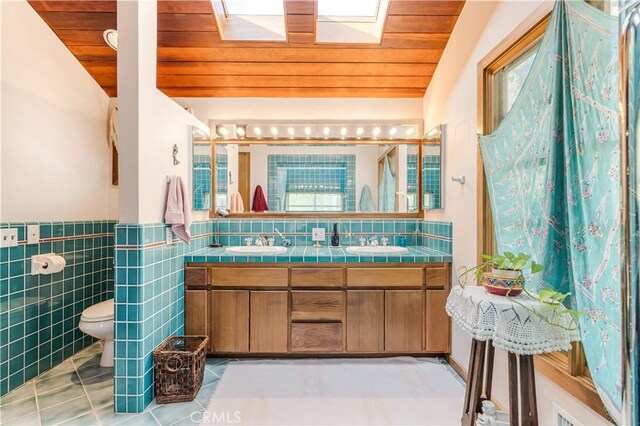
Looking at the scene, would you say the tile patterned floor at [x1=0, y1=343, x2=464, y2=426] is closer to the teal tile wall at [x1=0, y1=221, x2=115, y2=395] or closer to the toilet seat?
the teal tile wall at [x1=0, y1=221, x2=115, y2=395]

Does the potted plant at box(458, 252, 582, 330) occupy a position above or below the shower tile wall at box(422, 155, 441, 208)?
below

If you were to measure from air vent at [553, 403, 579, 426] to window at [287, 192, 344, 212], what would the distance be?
2.04 metres

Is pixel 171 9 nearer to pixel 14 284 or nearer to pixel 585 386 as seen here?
pixel 14 284

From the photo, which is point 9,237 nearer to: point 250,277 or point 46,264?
point 46,264

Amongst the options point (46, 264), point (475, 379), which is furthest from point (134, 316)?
point (475, 379)

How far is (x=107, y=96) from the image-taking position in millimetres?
2885

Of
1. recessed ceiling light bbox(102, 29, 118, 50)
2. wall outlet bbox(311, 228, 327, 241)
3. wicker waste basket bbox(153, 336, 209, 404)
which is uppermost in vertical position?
recessed ceiling light bbox(102, 29, 118, 50)

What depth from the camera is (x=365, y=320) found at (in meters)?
2.38

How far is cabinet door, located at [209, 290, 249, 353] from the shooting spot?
7.80 ft

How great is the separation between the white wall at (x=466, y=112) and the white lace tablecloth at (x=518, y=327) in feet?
1.56

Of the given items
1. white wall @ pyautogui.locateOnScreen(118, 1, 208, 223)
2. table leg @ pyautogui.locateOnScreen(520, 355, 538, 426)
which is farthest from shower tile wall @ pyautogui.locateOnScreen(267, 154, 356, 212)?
table leg @ pyautogui.locateOnScreen(520, 355, 538, 426)

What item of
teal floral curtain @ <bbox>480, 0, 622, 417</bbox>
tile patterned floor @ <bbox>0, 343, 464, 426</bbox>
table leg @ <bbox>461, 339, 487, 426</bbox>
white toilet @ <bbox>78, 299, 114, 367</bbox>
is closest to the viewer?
teal floral curtain @ <bbox>480, 0, 622, 417</bbox>

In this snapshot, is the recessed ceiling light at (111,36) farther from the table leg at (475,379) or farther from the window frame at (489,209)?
the table leg at (475,379)

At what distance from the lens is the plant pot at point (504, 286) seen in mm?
1256
